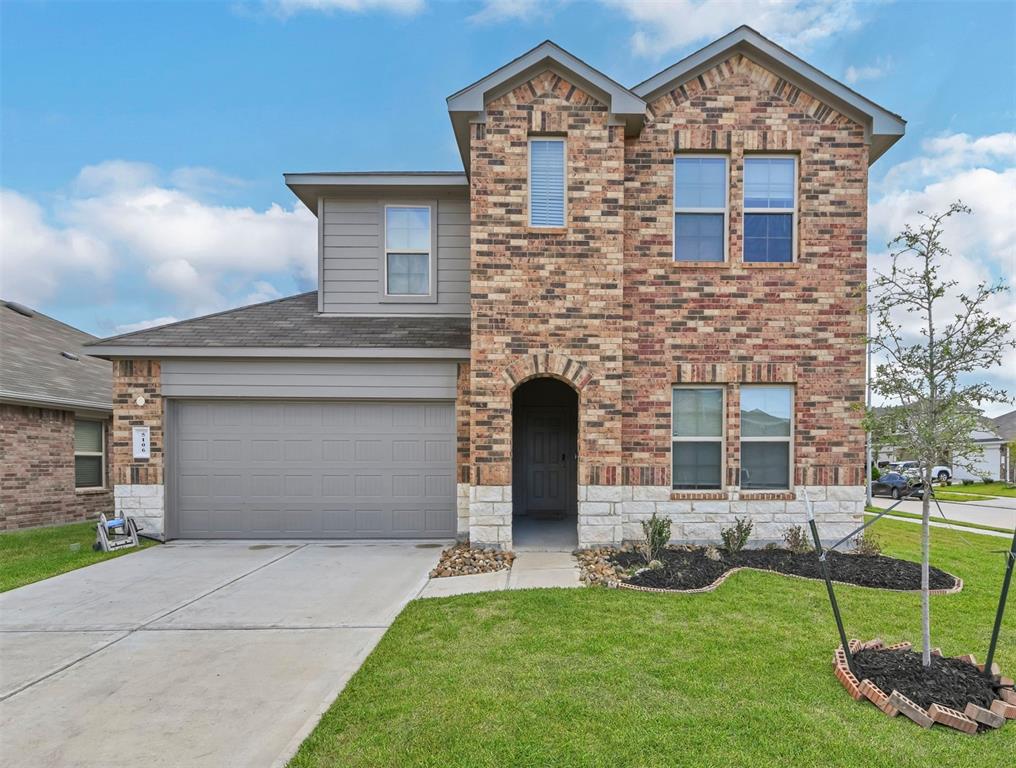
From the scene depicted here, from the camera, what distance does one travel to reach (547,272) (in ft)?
25.8

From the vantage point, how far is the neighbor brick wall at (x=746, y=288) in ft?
26.7

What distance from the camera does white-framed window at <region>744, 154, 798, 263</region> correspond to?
8.28 meters

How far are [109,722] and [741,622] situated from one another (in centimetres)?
523

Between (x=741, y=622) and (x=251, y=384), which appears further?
(x=251, y=384)

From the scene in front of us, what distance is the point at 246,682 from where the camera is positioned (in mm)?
4164

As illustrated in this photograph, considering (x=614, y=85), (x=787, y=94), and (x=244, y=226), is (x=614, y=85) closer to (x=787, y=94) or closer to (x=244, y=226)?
(x=787, y=94)

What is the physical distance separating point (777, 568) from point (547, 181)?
20.7ft

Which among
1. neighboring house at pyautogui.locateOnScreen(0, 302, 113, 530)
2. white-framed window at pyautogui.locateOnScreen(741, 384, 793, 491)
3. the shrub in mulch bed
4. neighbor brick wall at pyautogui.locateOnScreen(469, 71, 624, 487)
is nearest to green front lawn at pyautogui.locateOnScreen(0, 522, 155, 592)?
neighboring house at pyautogui.locateOnScreen(0, 302, 113, 530)

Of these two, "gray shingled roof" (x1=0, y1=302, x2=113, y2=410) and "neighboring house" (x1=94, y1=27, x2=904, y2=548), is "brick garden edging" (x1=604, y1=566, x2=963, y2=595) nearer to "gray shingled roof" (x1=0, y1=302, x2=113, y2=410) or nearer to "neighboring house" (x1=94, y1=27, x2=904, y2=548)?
"neighboring house" (x1=94, y1=27, x2=904, y2=548)

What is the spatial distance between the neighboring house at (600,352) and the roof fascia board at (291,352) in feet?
0.15

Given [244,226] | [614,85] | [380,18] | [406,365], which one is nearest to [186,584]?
[406,365]

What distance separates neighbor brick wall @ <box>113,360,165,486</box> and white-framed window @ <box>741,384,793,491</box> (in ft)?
31.1

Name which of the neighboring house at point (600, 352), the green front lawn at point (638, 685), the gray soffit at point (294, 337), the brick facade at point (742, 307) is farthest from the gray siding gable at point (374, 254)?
the green front lawn at point (638, 685)

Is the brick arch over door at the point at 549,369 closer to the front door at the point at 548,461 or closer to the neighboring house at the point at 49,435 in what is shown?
the front door at the point at 548,461
